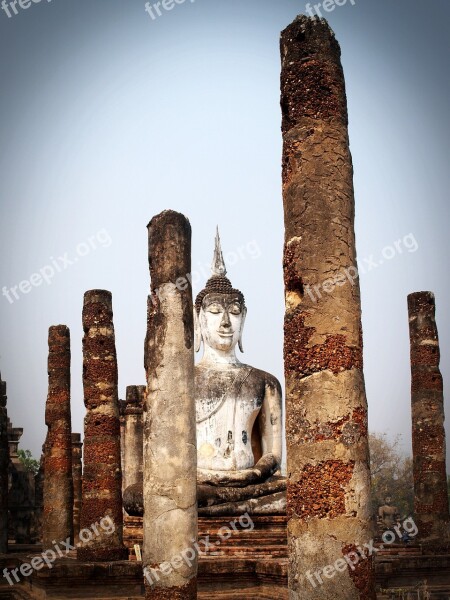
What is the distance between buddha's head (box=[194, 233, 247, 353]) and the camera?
58.0 feet

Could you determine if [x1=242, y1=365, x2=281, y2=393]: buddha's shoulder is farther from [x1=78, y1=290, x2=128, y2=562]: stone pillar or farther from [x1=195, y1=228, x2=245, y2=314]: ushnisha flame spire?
[x1=78, y1=290, x2=128, y2=562]: stone pillar

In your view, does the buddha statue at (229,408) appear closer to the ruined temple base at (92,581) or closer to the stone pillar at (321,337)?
the ruined temple base at (92,581)

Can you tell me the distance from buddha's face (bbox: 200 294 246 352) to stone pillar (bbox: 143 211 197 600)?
805 cm

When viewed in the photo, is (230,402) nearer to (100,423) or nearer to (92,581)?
(100,423)

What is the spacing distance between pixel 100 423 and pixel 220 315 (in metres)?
4.81

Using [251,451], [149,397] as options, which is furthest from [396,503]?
[149,397]

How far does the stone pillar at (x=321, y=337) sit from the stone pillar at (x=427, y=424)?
314 inches

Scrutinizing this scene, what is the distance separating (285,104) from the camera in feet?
24.4

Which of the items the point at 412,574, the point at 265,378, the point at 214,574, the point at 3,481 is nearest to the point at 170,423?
the point at 214,574

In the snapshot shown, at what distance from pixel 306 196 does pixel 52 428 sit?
10913 millimetres

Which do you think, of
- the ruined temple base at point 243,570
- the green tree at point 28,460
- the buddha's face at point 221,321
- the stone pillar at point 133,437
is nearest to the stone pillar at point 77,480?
the stone pillar at point 133,437

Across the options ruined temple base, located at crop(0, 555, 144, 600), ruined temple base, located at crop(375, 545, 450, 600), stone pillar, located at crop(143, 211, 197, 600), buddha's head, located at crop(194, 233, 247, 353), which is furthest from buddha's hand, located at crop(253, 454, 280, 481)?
stone pillar, located at crop(143, 211, 197, 600)

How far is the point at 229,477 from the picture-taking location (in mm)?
15344

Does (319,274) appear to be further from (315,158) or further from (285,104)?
(285,104)
